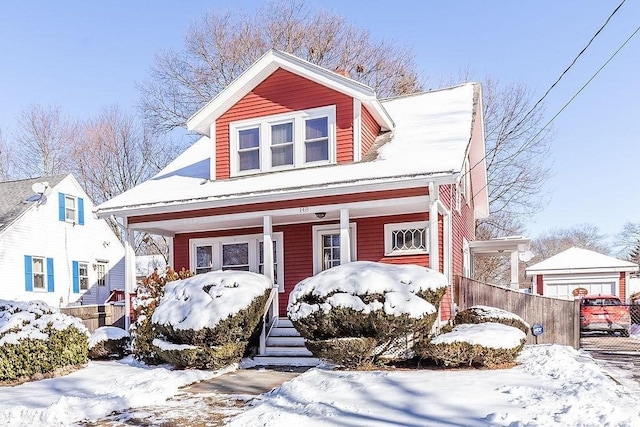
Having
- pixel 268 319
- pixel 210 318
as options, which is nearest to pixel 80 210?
pixel 268 319

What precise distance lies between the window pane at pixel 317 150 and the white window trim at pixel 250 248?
2.01 meters

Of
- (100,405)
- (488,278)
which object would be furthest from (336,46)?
(100,405)

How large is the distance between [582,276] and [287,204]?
16.5 meters

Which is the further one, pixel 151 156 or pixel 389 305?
pixel 151 156

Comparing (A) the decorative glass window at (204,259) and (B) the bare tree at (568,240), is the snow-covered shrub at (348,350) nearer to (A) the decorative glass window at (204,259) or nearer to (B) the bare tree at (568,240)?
(A) the decorative glass window at (204,259)

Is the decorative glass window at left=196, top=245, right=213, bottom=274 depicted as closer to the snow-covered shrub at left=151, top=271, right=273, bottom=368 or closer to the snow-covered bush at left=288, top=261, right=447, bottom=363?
the snow-covered shrub at left=151, top=271, right=273, bottom=368

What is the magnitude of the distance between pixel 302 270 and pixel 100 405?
6.48 meters

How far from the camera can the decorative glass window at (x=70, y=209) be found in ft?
72.3

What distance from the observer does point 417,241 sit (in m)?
11.6

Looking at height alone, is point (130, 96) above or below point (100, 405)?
above

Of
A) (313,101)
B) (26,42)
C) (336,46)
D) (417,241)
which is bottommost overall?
(417,241)

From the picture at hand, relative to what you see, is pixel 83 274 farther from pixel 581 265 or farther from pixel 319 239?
pixel 581 265

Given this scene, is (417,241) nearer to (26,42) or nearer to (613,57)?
Result: (613,57)

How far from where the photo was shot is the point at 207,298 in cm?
950
